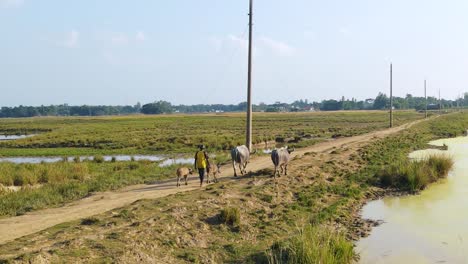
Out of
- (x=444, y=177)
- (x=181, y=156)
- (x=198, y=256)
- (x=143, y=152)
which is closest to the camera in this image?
(x=198, y=256)

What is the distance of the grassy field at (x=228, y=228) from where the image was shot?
9.65m

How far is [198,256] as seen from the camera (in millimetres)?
10570

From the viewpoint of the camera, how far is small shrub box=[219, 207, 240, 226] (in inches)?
504

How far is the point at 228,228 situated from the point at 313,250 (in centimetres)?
363

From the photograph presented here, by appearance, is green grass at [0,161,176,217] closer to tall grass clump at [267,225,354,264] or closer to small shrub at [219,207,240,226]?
small shrub at [219,207,240,226]

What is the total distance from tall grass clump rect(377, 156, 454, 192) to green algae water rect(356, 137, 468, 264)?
458mm

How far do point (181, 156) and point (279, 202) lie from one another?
63.4ft

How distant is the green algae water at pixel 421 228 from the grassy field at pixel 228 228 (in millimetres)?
742

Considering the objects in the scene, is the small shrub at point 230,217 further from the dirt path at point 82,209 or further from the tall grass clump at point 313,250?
the dirt path at point 82,209

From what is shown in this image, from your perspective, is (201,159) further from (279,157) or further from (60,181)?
(60,181)

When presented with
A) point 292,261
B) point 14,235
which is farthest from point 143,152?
point 292,261

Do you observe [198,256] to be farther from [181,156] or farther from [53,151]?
[53,151]

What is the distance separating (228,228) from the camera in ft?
41.2

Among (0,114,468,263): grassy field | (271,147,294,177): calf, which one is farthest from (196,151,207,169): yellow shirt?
(271,147,294,177): calf
